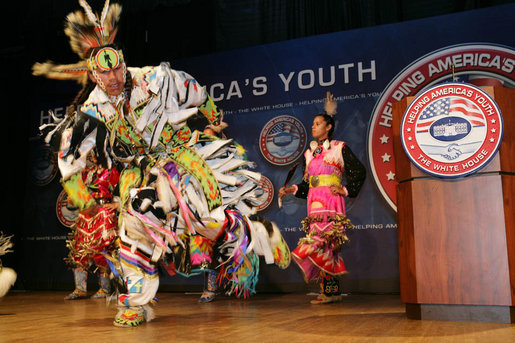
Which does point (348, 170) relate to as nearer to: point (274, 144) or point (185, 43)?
point (274, 144)

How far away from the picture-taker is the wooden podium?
103 inches

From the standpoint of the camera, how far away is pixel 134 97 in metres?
2.79

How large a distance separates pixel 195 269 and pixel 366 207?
1.82 m

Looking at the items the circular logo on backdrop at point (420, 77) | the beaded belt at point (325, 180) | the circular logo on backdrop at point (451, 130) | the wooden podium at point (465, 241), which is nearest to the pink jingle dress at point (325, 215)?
the beaded belt at point (325, 180)

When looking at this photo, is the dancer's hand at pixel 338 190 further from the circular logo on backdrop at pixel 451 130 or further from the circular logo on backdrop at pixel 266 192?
the circular logo on backdrop at pixel 451 130

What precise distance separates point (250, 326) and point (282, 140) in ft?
9.99

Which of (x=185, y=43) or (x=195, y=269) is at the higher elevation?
(x=185, y=43)

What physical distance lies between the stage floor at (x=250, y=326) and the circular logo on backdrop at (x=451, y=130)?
31.9 inches

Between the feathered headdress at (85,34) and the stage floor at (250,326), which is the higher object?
the feathered headdress at (85,34)

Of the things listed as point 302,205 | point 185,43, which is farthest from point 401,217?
point 185,43

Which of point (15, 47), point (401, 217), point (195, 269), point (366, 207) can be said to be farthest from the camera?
point (15, 47)

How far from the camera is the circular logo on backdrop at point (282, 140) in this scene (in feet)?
17.8

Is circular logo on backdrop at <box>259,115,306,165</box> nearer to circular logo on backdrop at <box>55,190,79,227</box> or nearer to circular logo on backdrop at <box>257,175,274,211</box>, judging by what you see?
circular logo on backdrop at <box>257,175,274,211</box>

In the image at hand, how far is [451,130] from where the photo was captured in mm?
Result: 2787
